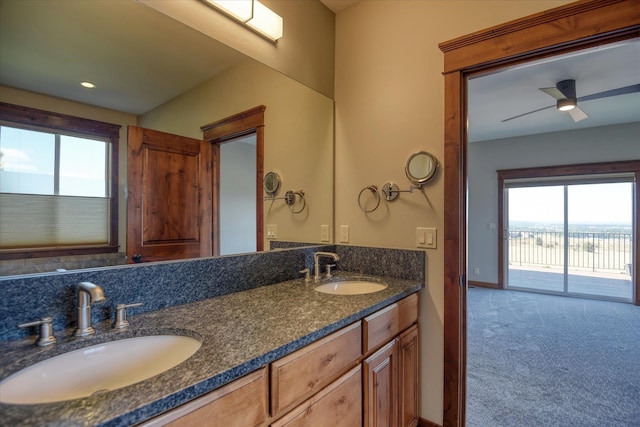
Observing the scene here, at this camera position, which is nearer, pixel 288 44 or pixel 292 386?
pixel 292 386

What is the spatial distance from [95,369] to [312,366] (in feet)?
1.99

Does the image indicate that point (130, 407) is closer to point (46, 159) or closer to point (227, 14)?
point (46, 159)

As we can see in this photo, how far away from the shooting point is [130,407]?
0.56m

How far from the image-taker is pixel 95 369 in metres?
0.82

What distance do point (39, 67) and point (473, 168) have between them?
19.3 feet

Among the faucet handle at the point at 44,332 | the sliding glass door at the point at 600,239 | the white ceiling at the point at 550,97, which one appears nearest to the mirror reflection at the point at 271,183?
the faucet handle at the point at 44,332

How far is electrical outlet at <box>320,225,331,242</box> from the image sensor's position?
209cm

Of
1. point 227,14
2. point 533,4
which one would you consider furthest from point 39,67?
point 533,4

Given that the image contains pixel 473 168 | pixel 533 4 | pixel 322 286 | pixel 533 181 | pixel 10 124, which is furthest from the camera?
pixel 473 168

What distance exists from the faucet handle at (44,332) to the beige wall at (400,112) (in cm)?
155

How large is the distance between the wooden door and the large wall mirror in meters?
0.04

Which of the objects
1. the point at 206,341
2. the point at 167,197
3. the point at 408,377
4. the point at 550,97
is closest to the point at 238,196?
the point at 167,197

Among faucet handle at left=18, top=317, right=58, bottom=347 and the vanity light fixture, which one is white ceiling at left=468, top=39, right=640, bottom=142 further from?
faucet handle at left=18, top=317, right=58, bottom=347

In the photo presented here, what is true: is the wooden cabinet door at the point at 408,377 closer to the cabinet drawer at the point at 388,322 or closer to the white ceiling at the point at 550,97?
the cabinet drawer at the point at 388,322
